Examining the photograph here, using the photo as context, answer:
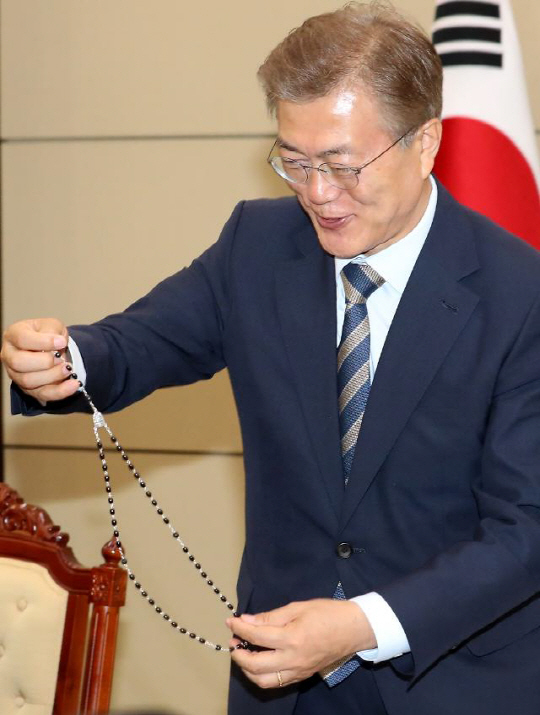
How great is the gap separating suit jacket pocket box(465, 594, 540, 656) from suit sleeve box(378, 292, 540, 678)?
3 cm

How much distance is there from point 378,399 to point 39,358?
501 millimetres

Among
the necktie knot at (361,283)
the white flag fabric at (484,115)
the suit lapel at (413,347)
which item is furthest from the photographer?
the white flag fabric at (484,115)

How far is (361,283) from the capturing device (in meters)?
1.77

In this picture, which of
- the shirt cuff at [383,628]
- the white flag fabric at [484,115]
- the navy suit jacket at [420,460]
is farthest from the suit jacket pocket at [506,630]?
the white flag fabric at [484,115]

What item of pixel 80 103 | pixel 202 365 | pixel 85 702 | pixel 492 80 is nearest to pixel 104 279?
pixel 80 103

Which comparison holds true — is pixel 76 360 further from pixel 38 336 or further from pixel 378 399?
pixel 378 399

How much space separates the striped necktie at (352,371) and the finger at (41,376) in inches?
16.7

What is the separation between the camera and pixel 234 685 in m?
1.86

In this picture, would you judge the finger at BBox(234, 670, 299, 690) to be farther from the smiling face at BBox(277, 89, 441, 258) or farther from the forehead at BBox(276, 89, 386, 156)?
the forehead at BBox(276, 89, 386, 156)

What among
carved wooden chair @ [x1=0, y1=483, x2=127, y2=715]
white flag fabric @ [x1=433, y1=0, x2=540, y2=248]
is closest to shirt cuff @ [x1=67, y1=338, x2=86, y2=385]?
carved wooden chair @ [x1=0, y1=483, x2=127, y2=715]

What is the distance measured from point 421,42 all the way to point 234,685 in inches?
41.9

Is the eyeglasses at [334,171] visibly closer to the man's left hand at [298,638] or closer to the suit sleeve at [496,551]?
the suit sleeve at [496,551]

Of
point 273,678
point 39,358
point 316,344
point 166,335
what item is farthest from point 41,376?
point 273,678

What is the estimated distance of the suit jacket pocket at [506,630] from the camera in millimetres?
1689
